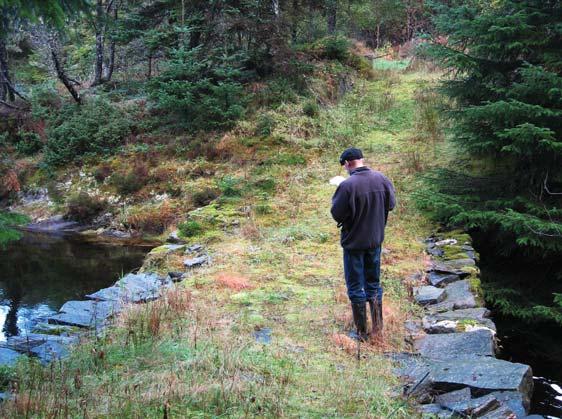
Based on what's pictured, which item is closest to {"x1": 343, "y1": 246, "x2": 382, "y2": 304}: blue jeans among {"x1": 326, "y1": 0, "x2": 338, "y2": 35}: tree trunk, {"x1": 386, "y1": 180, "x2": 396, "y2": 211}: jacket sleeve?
{"x1": 386, "y1": 180, "x2": 396, "y2": 211}: jacket sleeve

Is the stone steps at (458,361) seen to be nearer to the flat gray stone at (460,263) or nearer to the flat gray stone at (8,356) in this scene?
the flat gray stone at (460,263)

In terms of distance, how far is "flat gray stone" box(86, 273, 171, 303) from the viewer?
6.07 meters

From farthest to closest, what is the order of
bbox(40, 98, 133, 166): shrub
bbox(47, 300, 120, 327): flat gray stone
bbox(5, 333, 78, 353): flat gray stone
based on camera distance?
1. bbox(40, 98, 133, 166): shrub
2. bbox(47, 300, 120, 327): flat gray stone
3. bbox(5, 333, 78, 353): flat gray stone

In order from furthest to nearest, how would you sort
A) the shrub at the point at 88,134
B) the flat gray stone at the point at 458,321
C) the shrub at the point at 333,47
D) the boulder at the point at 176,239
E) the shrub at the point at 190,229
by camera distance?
the shrub at the point at 333,47 → the shrub at the point at 88,134 → the shrub at the point at 190,229 → the boulder at the point at 176,239 → the flat gray stone at the point at 458,321

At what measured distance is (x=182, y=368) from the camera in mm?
3912

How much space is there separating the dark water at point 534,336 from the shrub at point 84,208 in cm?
925

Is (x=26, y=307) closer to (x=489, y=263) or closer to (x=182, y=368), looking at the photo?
(x=182, y=368)

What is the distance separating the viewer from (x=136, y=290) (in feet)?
21.3

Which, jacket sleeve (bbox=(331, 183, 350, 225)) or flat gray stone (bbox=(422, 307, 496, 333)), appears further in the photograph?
flat gray stone (bbox=(422, 307, 496, 333))

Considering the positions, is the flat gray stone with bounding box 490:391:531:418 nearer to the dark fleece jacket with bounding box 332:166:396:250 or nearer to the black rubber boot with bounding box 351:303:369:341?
the black rubber boot with bounding box 351:303:369:341

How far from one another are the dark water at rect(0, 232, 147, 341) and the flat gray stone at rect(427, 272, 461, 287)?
5.11 m

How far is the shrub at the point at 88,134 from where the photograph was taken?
14773 millimetres

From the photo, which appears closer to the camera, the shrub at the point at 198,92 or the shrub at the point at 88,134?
the shrub at the point at 198,92

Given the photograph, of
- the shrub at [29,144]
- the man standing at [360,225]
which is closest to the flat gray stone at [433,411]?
the man standing at [360,225]
